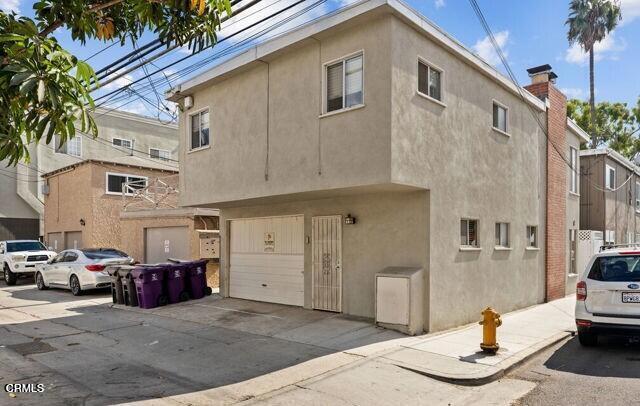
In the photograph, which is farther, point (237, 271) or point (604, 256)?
point (237, 271)

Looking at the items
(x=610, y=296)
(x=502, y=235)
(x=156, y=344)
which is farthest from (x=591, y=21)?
(x=156, y=344)

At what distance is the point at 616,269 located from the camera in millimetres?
8453

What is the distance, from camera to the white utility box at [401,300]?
9.23 metres

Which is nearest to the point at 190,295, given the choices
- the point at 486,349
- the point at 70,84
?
the point at 486,349

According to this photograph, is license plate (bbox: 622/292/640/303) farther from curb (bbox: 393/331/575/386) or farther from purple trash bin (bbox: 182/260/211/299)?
purple trash bin (bbox: 182/260/211/299)

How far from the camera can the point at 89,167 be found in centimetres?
2239

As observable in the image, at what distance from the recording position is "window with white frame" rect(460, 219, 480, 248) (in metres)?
11.1

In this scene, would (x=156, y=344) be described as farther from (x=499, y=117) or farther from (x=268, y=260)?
(x=499, y=117)

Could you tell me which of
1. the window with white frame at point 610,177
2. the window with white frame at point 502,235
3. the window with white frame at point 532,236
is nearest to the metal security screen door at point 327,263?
the window with white frame at point 502,235

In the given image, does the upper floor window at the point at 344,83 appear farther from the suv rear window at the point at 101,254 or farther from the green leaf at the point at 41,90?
the suv rear window at the point at 101,254

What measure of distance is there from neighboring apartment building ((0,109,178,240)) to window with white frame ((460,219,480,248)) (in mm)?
18656

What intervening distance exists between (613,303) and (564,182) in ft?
29.5

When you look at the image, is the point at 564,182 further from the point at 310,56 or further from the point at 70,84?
the point at 70,84

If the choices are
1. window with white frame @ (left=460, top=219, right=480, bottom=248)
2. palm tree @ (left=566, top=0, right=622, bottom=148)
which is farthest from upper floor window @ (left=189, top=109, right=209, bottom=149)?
palm tree @ (left=566, top=0, right=622, bottom=148)
